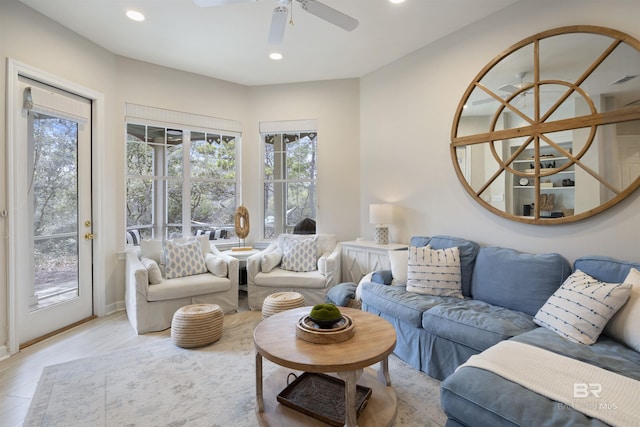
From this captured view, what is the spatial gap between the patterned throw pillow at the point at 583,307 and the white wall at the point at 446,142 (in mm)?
529

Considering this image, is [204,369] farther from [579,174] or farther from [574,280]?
[579,174]

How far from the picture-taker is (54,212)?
3.17 meters

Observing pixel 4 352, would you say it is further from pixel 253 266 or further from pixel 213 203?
pixel 213 203

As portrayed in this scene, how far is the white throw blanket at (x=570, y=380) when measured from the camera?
1.20 m

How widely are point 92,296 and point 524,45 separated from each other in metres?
4.95

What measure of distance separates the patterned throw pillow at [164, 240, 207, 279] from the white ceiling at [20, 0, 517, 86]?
2.24 meters

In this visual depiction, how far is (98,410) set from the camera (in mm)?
1924

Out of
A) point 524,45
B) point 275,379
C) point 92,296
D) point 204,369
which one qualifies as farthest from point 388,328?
point 92,296

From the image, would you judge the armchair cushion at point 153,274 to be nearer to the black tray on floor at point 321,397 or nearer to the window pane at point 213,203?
the window pane at point 213,203

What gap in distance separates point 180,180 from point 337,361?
3606mm

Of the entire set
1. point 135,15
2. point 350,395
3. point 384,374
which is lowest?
point 384,374

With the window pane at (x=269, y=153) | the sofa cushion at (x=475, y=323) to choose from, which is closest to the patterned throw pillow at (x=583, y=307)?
the sofa cushion at (x=475, y=323)

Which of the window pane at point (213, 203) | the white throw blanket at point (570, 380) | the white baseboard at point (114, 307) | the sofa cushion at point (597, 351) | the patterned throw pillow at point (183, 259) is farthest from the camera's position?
the window pane at point (213, 203)

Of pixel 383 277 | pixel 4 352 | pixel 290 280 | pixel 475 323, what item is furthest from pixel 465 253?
pixel 4 352
